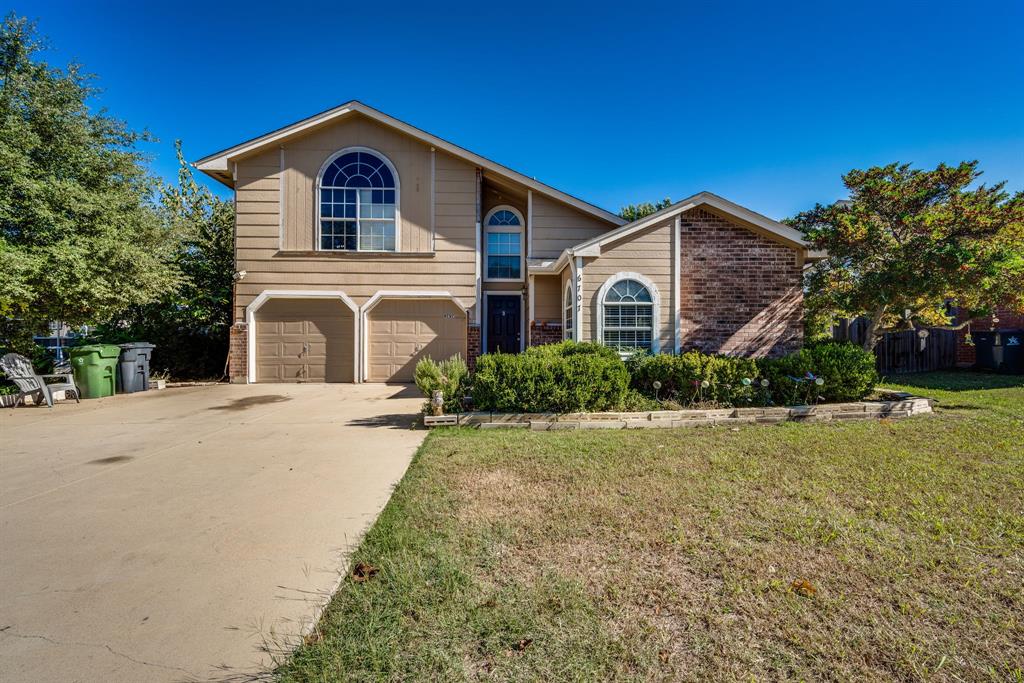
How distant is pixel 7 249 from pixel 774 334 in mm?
14421

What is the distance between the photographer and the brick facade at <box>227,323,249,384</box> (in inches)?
466

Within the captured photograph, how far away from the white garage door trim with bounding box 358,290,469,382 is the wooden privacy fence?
11037 mm

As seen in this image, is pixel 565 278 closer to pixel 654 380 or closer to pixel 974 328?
pixel 654 380

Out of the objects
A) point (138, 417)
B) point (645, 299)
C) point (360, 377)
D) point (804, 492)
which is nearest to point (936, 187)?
point (645, 299)

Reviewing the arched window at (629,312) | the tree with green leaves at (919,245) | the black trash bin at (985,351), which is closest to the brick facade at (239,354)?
the arched window at (629,312)

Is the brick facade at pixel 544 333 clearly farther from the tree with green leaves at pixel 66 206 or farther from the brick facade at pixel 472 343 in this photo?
the tree with green leaves at pixel 66 206

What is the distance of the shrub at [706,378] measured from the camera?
709cm

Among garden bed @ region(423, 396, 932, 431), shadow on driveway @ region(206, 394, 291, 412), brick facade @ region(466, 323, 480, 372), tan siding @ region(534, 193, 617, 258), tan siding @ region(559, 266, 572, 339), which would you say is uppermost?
tan siding @ region(534, 193, 617, 258)

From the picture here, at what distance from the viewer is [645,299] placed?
29.7ft

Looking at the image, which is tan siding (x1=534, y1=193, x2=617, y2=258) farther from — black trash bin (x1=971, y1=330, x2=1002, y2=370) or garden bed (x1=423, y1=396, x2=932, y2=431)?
black trash bin (x1=971, y1=330, x2=1002, y2=370)

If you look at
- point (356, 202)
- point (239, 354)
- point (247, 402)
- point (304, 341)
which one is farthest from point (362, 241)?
point (247, 402)

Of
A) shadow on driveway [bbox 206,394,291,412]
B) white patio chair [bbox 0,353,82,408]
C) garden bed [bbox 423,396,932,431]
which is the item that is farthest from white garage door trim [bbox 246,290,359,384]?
garden bed [bbox 423,396,932,431]

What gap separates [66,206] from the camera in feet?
31.0

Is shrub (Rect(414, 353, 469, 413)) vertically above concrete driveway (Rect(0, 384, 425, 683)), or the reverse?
shrub (Rect(414, 353, 469, 413))
